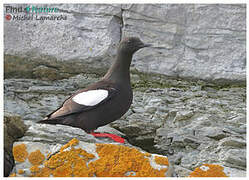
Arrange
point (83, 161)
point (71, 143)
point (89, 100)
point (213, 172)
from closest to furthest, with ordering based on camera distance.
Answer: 1. point (83, 161)
2. point (71, 143)
3. point (213, 172)
4. point (89, 100)

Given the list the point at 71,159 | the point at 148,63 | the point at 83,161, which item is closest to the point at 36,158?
the point at 71,159

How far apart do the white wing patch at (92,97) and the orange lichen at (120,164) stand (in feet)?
2.62

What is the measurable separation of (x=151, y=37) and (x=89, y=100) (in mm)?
1801

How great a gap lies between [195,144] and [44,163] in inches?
91.7

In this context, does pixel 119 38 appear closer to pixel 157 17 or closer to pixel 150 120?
pixel 157 17

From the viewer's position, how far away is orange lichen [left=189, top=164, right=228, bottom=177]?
4297mm

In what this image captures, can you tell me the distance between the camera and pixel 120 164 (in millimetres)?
4004

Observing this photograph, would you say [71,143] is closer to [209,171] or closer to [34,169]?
[34,169]

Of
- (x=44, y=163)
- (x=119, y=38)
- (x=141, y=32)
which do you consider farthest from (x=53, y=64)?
(x=44, y=163)

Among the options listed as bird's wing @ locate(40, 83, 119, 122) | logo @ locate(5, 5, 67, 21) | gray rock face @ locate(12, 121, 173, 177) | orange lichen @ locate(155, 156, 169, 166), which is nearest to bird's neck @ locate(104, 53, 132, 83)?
bird's wing @ locate(40, 83, 119, 122)

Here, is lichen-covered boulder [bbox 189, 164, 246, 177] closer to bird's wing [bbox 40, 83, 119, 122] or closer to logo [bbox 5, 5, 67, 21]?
bird's wing [bbox 40, 83, 119, 122]

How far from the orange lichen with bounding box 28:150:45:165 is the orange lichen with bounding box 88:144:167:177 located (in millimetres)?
564

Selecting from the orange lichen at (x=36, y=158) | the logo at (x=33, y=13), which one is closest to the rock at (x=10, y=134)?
the orange lichen at (x=36, y=158)

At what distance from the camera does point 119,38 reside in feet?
19.7
